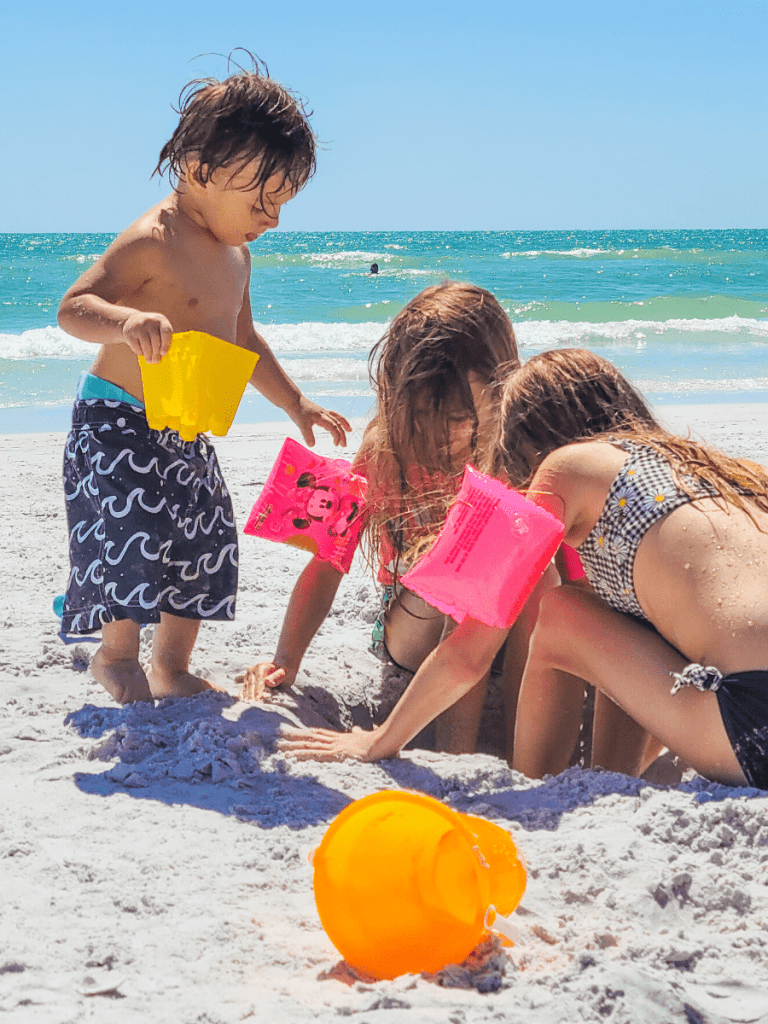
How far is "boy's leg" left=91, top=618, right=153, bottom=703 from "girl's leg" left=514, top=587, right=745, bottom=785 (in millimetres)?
894

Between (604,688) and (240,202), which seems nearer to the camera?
(604,688)

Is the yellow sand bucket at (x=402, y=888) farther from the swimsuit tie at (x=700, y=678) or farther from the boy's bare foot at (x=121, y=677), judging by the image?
the boy's bare foot at (x=121, y=677)

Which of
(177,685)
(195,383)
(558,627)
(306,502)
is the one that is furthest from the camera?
(306,502)

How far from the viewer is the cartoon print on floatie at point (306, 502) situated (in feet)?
8.39

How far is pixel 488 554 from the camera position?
1783 mm

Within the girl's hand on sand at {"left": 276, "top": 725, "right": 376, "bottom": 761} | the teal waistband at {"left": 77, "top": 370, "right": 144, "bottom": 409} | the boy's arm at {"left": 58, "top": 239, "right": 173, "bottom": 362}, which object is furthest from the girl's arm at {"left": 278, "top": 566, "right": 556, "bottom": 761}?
the teal waistband at {"left": 77, "top": 370, "right": 144, "bottom": 409}

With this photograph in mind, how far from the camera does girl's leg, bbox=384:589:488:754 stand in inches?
91.2

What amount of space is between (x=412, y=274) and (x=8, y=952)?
23.1 metres

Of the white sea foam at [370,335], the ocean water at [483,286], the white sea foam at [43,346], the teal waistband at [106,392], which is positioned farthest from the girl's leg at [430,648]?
the white sea foam at [370,335]

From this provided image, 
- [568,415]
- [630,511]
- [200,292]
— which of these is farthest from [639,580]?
[200,292]

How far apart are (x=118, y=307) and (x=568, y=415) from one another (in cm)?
99

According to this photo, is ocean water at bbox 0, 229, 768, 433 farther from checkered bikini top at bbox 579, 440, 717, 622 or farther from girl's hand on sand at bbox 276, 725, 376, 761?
checkered bikini top at bbox 579, 440, 717, 622

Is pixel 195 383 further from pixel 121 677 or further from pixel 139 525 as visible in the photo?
pixel 121 677

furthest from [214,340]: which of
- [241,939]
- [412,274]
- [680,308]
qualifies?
[412,274]
